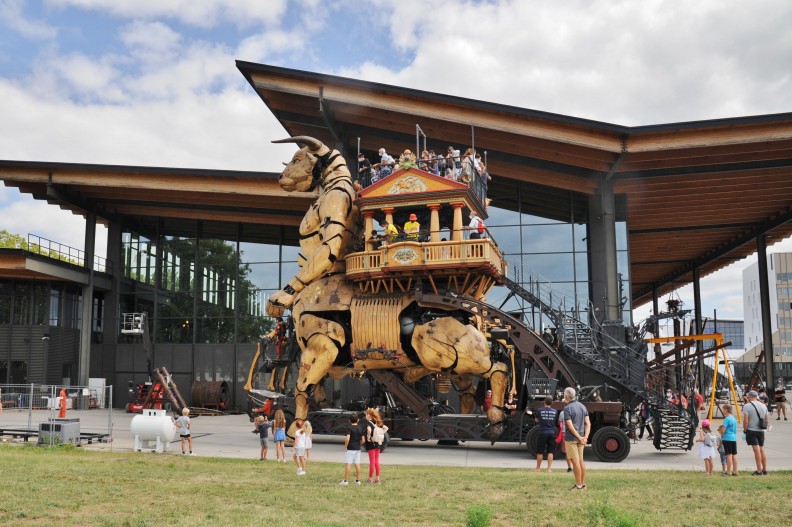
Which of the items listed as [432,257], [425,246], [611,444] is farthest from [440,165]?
[611,444]

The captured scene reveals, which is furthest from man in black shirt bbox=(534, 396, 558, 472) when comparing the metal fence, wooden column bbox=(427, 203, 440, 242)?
the metal fence

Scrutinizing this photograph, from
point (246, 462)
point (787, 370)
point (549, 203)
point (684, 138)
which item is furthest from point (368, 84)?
point (787, 370)

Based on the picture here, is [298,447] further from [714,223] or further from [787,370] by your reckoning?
[787,370]

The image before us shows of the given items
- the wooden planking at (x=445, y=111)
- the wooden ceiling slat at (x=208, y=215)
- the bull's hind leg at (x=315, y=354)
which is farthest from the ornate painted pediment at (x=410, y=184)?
the wooden ceiling slat at (x=208, y=215)

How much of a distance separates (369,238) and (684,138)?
12353 mm

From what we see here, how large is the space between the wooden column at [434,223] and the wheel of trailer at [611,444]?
660 cm

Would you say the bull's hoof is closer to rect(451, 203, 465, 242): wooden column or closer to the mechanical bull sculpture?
the mechanical bull sculpture

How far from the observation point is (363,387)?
3291 cm

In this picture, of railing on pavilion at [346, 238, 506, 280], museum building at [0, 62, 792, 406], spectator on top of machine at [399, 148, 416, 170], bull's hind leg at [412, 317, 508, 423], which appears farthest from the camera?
museum building at [0, 62, 792, 406]

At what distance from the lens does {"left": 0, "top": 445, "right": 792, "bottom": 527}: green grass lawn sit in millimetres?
9344

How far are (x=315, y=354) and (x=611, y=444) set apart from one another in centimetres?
801

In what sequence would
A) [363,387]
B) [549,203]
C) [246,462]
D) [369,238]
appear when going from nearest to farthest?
[246,462]
[369,238]
[549,203]
[363,387]

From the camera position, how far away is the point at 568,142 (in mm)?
25953

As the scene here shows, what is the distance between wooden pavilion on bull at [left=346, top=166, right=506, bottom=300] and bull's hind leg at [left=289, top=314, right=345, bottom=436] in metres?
1.45
